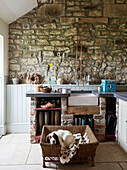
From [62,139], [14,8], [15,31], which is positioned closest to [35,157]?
[62,139]

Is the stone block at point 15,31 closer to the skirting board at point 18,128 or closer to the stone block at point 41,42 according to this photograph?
the stone block at point 41,42

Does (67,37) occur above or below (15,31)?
below

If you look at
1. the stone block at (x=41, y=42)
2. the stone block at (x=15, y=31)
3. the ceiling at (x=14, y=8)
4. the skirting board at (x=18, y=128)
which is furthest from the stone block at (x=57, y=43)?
the skirting board at (x=18, y=128)

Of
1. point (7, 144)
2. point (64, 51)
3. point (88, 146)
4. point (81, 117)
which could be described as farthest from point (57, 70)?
point (88, 146)

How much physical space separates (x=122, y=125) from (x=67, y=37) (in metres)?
2.41

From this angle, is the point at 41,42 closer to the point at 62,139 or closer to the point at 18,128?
the point at 18,128

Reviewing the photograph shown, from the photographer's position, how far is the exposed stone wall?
434 centimetres

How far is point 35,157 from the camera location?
2.94m

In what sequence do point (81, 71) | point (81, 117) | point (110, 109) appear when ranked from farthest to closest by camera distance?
point (81, 71) < point (110, 109) < point (81, 117)

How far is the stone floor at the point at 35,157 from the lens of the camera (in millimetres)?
2645

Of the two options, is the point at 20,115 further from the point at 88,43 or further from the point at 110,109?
the point at 88,43

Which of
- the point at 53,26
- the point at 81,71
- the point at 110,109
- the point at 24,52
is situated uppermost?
the point at 53,26

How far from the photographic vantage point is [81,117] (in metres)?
3.87

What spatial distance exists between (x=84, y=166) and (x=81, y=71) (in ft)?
7.67
